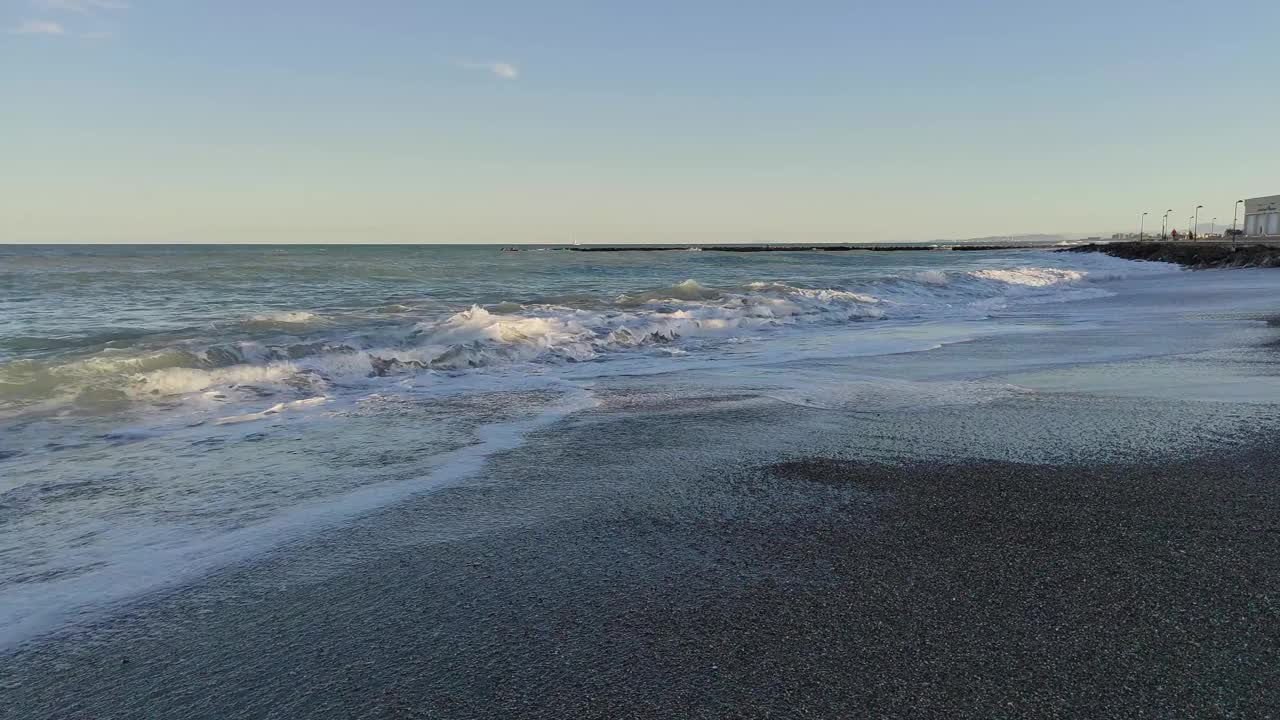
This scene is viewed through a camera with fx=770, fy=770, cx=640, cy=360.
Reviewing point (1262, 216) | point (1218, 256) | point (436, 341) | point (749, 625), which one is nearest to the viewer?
point (749, 625)

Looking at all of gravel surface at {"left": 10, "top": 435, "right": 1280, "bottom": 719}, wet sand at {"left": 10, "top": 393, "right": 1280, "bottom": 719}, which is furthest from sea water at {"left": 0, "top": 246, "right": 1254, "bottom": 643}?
gravel surface at {"left": 10, "top": 435, "right": 1280, "bottom": 719}

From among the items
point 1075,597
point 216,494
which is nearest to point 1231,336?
point 1075,597

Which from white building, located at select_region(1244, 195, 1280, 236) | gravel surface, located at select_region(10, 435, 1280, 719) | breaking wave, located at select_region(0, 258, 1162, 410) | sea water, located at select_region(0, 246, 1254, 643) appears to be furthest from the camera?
white building, located at select_region(1244, 195, 1280, 236)

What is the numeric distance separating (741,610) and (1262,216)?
94460mm

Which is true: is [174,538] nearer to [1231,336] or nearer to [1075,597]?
[1075,597]

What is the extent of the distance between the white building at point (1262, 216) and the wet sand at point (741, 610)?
286 feet

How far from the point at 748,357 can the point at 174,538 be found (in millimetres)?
8099

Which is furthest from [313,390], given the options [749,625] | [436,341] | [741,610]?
[749,625]

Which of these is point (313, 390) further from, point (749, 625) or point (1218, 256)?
point (1218, 256)

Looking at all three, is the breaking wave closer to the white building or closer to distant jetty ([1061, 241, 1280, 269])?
distant jetty ([1061, 241, 1280, 269])

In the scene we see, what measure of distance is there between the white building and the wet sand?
286 feet

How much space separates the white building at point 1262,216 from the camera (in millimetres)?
71562

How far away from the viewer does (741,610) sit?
9.61 ft

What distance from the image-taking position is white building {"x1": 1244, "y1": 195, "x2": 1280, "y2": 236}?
71.6 m
